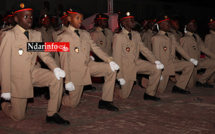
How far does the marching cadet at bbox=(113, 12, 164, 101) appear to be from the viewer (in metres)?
6.81

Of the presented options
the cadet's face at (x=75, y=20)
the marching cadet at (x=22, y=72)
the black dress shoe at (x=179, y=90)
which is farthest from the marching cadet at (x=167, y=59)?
the marching cadet at (x=22, y=72)

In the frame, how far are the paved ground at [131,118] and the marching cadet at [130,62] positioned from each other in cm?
31

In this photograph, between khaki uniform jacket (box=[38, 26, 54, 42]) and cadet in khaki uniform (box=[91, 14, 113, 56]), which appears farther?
khaki uniform jacket (box=[38, 26, 54, 42])

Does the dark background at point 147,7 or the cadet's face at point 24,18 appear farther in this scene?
the dark background at point 147,7

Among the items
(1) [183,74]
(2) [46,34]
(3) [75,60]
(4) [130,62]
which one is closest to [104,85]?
(3) [75,60]

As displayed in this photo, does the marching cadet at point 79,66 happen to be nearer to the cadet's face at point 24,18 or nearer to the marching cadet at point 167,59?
the cadet's face at point 24,18

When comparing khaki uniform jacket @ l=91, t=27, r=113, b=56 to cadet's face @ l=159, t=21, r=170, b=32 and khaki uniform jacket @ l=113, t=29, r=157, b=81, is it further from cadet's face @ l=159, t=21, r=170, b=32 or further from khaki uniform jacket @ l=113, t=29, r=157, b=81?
khaki uniform jacket @ l=113, t=29, r=157, b=81

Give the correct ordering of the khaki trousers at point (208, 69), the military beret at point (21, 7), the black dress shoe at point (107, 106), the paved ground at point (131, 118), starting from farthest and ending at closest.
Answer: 1. the khaki trousers at point (208, 69)
2. the black dress shoe at point (107, 106)
3. the military beret at point (21, 7)
4. the paved ground at point (131, 118)

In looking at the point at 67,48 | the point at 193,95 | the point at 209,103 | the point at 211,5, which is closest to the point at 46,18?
the point at 67,48

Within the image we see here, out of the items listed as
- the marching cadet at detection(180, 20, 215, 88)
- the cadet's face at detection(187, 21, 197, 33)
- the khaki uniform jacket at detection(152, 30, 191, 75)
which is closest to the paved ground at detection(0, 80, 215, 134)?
the khaki uniform jacket at detection(152, 30, 191, 75)

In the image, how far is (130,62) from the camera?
6902 mm

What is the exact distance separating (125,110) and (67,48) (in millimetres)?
1550

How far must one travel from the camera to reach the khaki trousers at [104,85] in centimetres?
591

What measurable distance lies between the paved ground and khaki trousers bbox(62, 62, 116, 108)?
169mm
